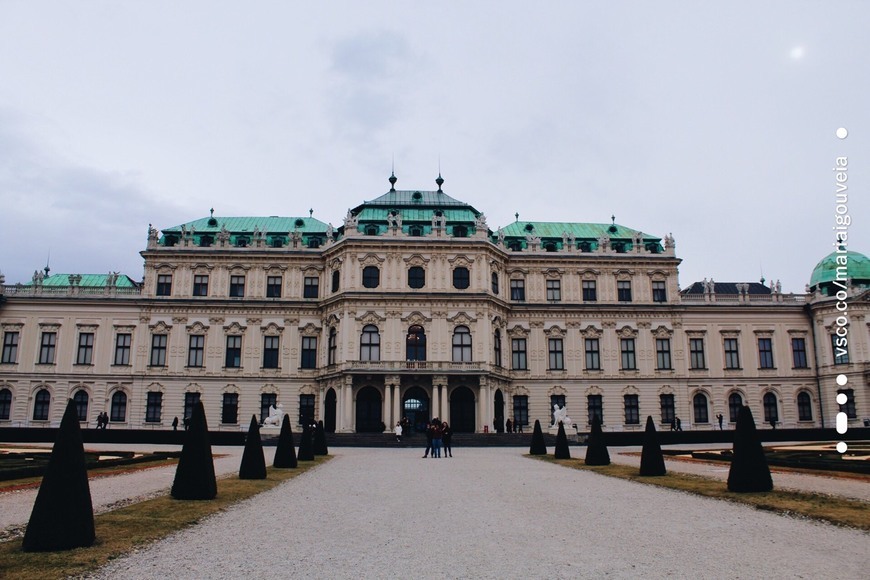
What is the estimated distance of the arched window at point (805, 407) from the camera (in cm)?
5488

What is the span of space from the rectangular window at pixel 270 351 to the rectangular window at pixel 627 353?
2637cm

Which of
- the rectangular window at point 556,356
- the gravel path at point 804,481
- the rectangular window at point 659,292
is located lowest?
the gravel path at point 804,481

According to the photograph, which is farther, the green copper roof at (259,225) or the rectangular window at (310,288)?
the green copper roof at (259,225)

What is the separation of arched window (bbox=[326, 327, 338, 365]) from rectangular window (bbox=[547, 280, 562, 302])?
16.8 m

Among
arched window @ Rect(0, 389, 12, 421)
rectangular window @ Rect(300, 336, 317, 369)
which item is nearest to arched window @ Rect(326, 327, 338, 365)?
rectangular window @ Rect(300, 336, 317, 369)

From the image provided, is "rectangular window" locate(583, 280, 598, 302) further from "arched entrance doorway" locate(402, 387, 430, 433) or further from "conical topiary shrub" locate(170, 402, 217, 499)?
"conical topiary shrub" locate(170, 402, 217, 499)

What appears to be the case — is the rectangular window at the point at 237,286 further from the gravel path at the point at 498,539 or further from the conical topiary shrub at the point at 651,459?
the conical topiary shrub at the point at 651,459

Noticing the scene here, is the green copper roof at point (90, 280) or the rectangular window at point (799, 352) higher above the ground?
the green copper roof at point (90, 280)

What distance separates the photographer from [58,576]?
822 cm

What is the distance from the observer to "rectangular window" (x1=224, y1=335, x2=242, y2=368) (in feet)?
176

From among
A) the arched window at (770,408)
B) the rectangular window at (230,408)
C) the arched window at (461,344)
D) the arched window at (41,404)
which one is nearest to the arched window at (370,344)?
the arched window at (461,344)

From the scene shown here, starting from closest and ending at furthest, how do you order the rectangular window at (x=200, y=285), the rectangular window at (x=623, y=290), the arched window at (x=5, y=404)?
the arched window at (x=5, y=404), the rectangular window at (x=200, y=285), the rectangular window at (x=623, y=290)

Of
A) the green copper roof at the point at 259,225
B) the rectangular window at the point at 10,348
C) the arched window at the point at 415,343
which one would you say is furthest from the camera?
the green copper roof at the point at 259,225

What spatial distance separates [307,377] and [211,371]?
281 inches
